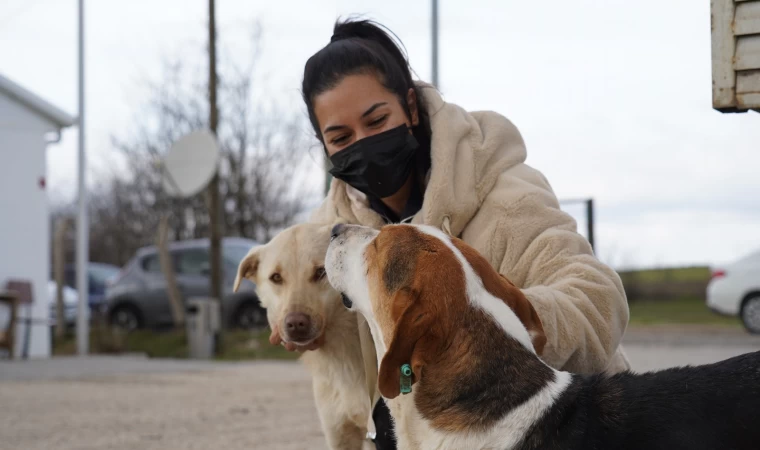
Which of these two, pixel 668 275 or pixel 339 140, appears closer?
pixel 339 140

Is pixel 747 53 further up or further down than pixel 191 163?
further up

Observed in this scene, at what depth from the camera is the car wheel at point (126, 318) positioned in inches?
738

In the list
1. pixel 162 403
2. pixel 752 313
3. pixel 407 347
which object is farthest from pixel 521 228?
pixel 752 313

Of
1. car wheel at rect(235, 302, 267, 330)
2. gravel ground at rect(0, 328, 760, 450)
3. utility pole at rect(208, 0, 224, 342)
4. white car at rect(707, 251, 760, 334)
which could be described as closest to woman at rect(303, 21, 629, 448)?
gravel ground at rect(0, 328, 760, 450)

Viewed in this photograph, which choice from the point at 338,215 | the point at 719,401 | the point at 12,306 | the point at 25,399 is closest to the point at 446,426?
the point at 719,401

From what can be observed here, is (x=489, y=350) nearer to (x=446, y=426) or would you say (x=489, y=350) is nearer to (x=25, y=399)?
(x=446, y=426)

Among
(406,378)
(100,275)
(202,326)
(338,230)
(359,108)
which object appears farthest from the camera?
(100,275)

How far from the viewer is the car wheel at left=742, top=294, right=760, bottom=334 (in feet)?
60.1

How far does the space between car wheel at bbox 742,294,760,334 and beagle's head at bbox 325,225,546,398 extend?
16821mm

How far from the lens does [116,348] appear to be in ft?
55.1

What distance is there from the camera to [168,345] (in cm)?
1638

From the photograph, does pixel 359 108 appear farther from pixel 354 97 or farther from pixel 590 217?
pixel 590 217

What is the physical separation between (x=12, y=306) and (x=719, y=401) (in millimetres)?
14003

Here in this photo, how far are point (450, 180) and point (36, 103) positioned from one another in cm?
1439
